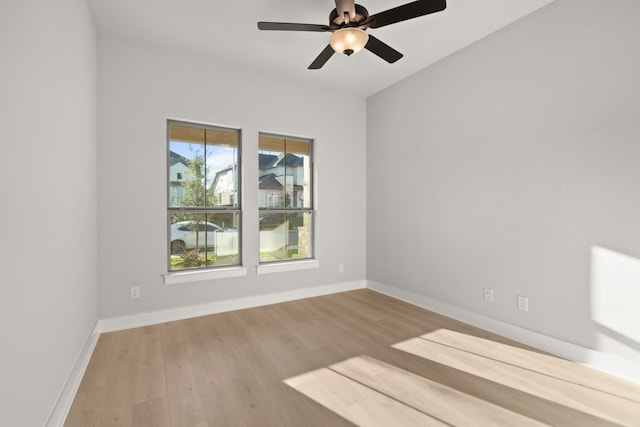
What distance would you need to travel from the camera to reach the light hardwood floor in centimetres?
179

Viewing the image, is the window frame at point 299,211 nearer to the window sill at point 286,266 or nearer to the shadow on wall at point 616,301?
the window sill at point 286,266

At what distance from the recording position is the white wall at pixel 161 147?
3066 mm

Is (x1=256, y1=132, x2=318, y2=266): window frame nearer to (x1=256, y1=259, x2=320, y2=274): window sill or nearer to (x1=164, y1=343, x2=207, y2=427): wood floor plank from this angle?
(x1=256, y1=259, x2=320, y2=274): window sill

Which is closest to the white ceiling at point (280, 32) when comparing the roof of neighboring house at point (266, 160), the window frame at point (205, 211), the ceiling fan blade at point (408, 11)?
the ceiling fan blade at point (408, 11)

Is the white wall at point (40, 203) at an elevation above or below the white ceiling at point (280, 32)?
below

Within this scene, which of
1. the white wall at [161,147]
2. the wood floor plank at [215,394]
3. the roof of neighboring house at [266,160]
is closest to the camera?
the wood floor plank at [215,394]

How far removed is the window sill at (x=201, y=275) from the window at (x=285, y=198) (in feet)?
1.43

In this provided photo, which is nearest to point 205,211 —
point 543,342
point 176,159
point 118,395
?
point 176,159

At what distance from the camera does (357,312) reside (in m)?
3.60

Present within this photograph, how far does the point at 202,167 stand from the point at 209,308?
1.70 m

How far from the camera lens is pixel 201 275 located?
3.48 m

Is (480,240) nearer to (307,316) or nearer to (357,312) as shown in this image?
(357,312)

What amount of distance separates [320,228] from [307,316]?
4.41ft

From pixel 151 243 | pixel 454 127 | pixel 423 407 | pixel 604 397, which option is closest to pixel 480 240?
pixel 454 127
